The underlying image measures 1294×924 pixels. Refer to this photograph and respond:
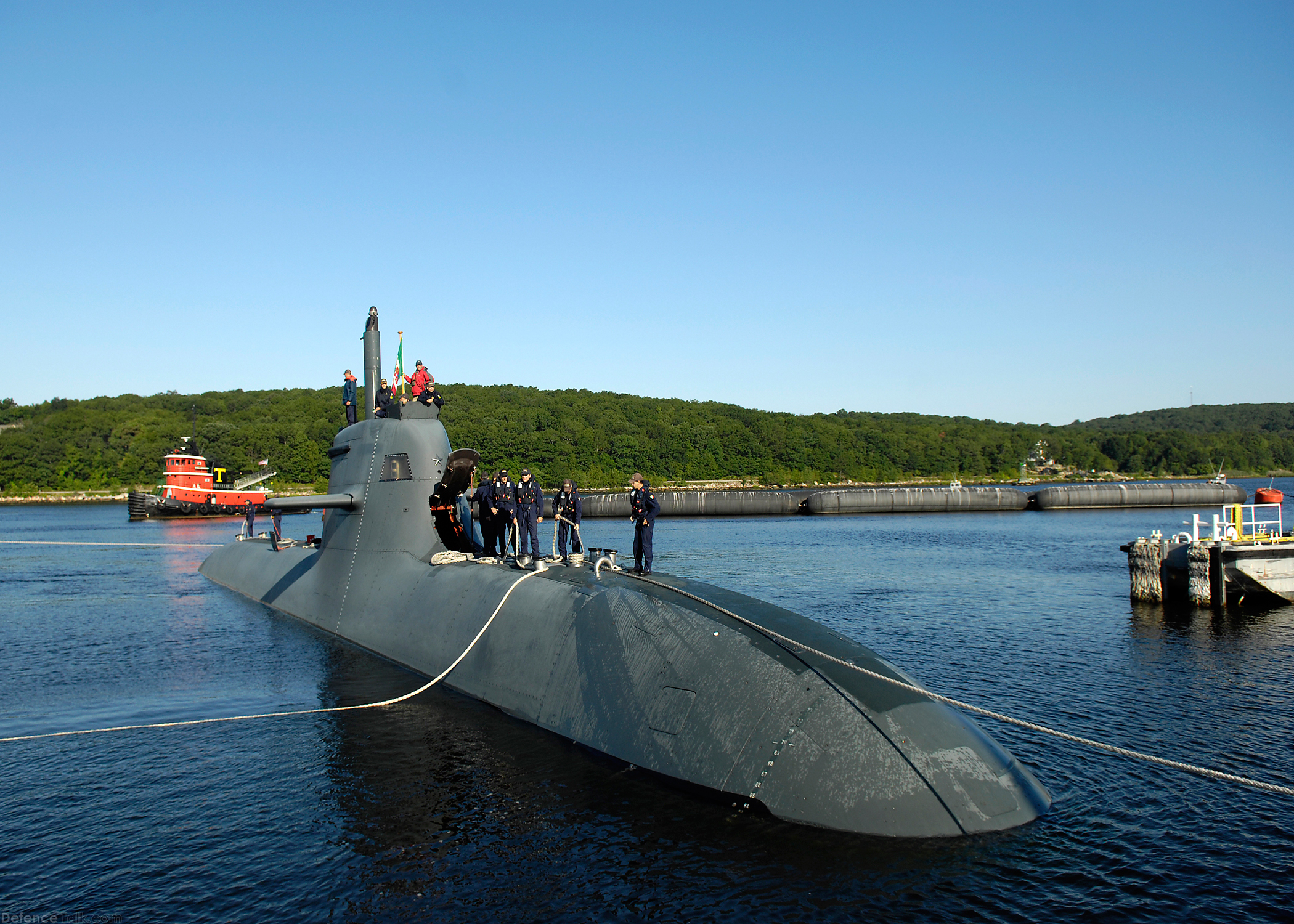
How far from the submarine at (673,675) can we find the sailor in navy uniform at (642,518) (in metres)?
0.38

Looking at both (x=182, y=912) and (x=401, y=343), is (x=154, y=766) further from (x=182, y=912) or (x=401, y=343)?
(x=401, y=343)

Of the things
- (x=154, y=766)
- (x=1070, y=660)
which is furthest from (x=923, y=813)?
(x=1070, y=660)

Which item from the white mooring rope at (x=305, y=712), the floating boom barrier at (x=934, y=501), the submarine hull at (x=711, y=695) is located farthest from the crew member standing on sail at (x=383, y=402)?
the floating boom barrier at (x=934, y=501)

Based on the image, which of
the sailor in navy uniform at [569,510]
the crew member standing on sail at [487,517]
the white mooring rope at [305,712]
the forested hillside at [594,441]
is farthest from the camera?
the forested hillside at [594,441]

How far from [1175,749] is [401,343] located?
1620cm

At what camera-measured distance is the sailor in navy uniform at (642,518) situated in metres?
13.1

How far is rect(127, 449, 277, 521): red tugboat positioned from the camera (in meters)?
71.9

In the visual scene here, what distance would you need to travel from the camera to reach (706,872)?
7559mm

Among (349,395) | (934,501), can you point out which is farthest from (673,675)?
(934,501)

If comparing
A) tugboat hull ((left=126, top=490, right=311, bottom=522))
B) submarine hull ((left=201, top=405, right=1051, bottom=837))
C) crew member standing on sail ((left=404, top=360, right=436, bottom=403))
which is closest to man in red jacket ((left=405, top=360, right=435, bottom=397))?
crew member standing on sail ((left=404, top=360, right=436, bottom=403))

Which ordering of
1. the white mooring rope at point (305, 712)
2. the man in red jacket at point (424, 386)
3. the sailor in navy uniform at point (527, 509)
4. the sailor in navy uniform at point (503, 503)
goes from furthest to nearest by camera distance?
the man in red jacket at point (424, 386)
the sailor in navy uniform at point (503, 503)
the sailor in navy uniform at point (527, 509)
the white mooring rope at point (305, 712)

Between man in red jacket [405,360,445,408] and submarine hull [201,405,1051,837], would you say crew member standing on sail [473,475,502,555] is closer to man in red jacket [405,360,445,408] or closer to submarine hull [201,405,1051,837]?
submarine hull [201,405,1051,837]

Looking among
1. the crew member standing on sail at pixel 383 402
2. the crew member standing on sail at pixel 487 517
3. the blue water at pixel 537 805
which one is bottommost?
the blue water at pixel 537 805

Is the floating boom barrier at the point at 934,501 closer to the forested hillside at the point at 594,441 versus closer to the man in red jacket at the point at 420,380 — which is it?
the forested hillside at the point at 594,441
